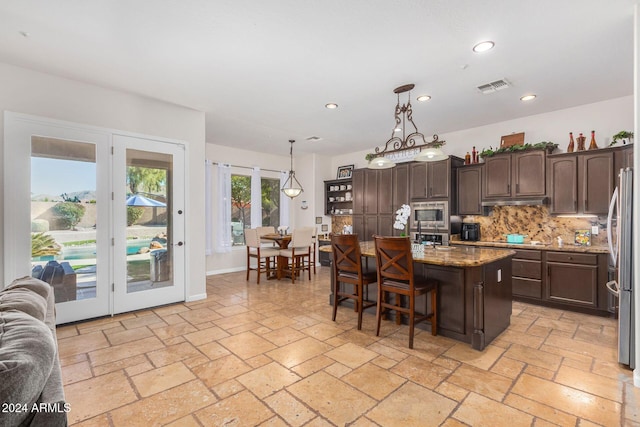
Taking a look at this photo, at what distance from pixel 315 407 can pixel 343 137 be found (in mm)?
4913

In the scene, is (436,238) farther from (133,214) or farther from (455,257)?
(133,214)

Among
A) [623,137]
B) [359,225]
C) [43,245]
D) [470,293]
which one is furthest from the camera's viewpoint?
[359,225]

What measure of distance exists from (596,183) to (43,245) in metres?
6.68

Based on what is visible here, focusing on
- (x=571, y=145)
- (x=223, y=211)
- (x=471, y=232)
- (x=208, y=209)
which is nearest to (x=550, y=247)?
(x=471, y=232)

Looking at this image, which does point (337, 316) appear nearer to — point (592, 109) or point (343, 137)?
point (343, 137)

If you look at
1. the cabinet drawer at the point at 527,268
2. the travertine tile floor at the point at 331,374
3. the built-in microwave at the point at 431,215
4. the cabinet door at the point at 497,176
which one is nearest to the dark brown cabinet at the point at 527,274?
the cabinet drawer at the point at 527,268

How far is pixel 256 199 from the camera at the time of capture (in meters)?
7.07

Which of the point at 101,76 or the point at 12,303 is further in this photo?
the point at 101,76

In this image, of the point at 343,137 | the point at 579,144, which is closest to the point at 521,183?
the point at 579,144

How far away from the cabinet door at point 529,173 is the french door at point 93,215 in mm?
4921

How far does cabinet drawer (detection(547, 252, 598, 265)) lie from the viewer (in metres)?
3.80

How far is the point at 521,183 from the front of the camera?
15.0 feet

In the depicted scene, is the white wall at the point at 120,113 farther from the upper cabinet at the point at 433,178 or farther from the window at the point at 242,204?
the upper cabinet at the point at 433,178

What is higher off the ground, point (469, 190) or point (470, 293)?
point (469, 190)
